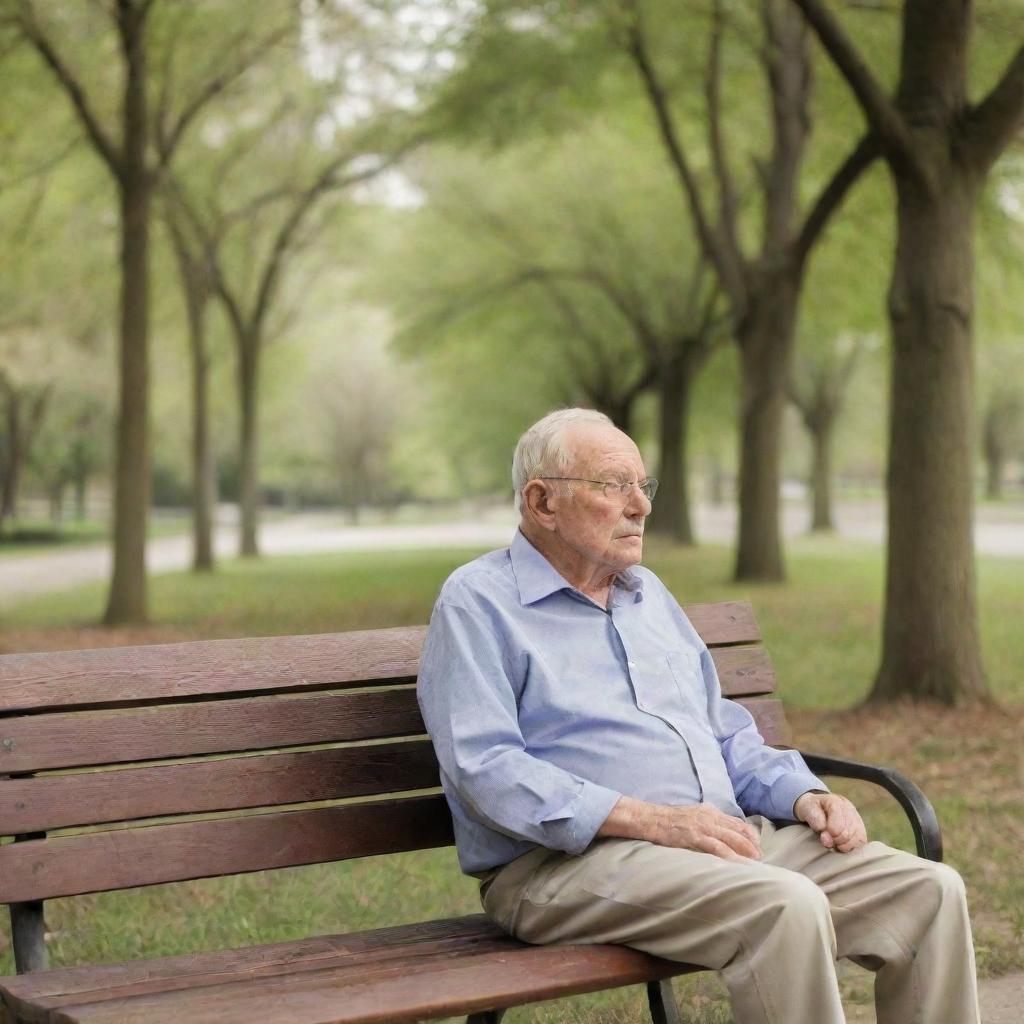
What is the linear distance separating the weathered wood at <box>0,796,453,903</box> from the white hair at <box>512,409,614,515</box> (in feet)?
2.65

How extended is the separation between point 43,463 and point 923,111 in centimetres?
4340

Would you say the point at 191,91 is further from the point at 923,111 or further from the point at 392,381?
the point at 392,381

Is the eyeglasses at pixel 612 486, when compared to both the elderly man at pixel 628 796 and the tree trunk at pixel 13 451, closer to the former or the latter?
the elderly man at pixel 628 796

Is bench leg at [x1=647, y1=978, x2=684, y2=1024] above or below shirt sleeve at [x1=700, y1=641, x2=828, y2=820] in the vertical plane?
below

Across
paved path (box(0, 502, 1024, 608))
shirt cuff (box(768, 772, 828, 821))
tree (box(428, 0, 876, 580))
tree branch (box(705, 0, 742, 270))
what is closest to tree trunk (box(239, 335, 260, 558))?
paved path (box(0, 502, 1024, 608))

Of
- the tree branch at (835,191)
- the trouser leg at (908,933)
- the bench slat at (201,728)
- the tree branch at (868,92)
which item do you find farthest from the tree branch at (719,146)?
the trouser leg at (908,933)

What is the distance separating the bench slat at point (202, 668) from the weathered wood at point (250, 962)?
0.57m

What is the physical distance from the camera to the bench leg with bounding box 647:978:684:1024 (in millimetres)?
3697

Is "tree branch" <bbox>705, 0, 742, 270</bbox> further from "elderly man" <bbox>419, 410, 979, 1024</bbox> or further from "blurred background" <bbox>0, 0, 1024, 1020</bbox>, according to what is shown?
"elderly man" <bbox>419, 410, 979, 1024</bbox>

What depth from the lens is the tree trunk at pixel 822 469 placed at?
123 feet

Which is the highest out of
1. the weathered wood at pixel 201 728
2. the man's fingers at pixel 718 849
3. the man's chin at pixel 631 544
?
the man's chin at pixel 631 544

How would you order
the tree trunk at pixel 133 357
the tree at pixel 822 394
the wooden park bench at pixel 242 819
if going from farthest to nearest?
the tree at pixel 822 394 → the tree trunk at pixel 133 357 → the wooden park bench at pixel 242 819

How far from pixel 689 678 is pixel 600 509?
0.47 metres

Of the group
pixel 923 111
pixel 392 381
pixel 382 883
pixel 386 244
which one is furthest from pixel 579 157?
pixel 392 381
